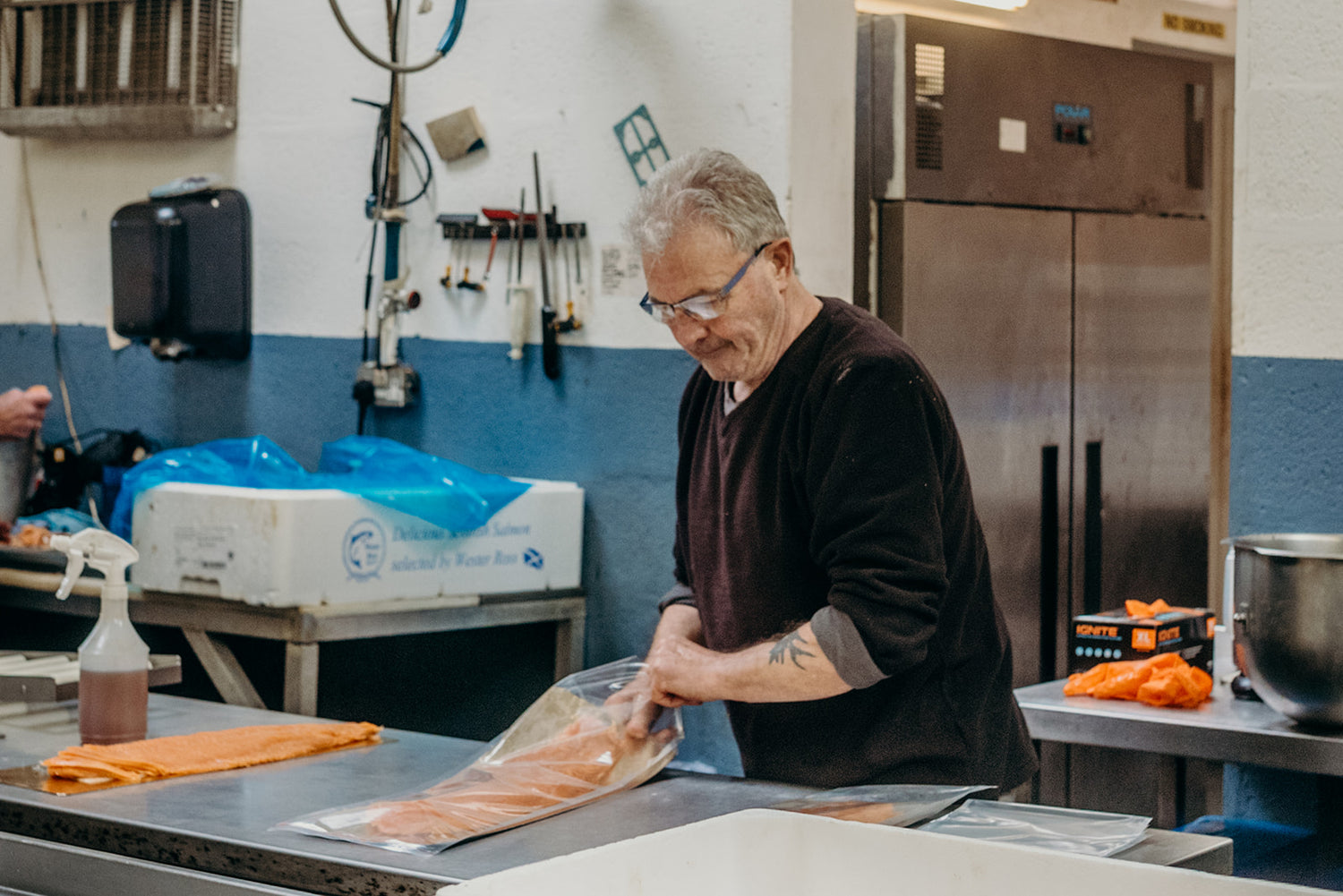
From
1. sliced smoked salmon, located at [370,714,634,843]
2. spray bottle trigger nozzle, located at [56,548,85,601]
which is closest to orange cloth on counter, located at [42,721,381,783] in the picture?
spray bottle trigger nozzle, located at [56,548,85,601]

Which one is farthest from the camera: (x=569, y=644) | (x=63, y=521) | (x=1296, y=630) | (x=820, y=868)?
(x=63, y=521)

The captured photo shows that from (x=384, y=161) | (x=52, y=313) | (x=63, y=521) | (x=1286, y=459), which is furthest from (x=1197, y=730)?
(x=52, y=313)

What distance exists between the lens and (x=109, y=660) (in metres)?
2.21

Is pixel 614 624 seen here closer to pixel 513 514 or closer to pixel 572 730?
pixel 513 514

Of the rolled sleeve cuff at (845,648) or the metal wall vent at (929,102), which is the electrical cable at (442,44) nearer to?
the metal wall vent at (929,102)

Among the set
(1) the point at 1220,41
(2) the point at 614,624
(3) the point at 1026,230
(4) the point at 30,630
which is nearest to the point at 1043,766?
(2) the point at 614,624

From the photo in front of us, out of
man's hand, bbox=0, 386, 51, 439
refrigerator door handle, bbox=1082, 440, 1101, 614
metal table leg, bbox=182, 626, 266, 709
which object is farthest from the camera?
refrigerator door handle, bbox=1082, 440, 1101, 614

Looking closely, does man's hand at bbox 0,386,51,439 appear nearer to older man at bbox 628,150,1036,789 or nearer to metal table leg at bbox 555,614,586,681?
metal table leg at bbox 555,614,586,681

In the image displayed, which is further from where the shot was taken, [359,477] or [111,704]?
[359,477]

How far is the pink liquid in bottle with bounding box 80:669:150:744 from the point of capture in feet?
7.27

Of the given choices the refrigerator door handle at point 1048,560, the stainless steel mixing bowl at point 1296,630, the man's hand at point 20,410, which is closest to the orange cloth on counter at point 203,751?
the stainless steel mixing bowl at point 1296,630

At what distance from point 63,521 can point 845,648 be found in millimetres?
2822

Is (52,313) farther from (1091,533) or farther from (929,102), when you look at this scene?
(1091,533)

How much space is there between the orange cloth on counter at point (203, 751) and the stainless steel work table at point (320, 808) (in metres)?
0.03
